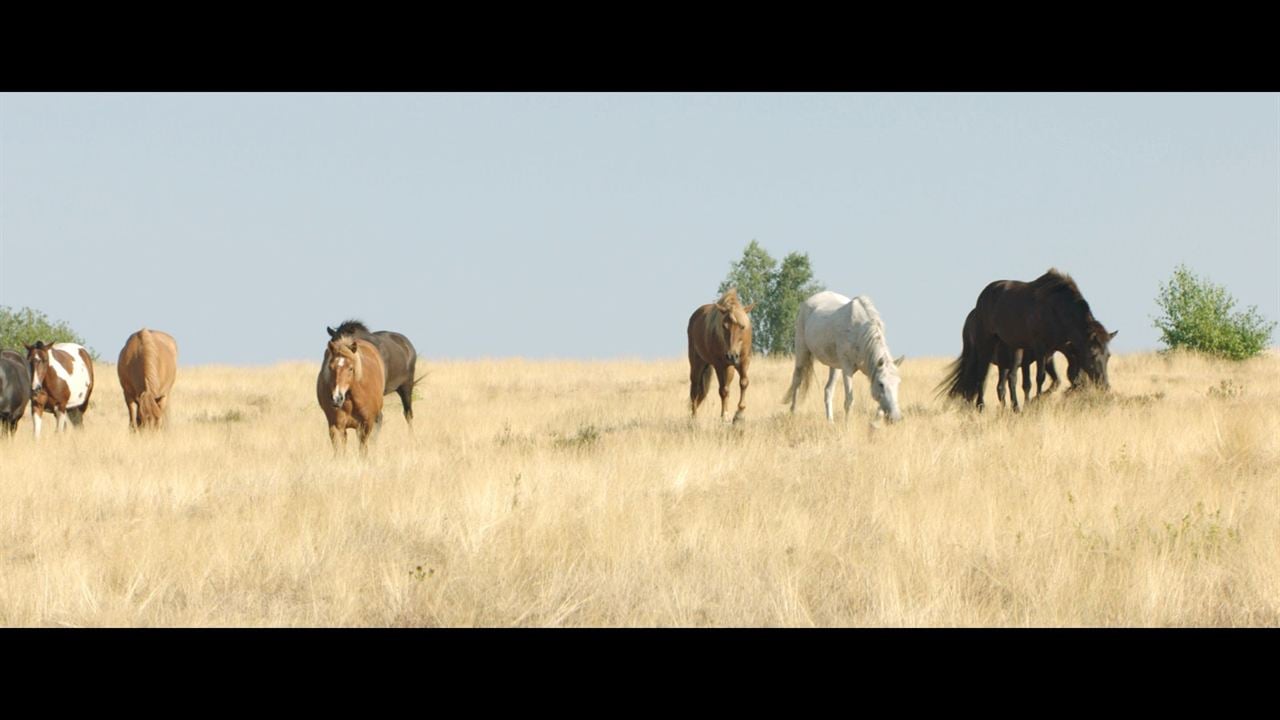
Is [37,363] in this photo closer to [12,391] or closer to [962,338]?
[12,391]

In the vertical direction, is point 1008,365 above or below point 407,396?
above

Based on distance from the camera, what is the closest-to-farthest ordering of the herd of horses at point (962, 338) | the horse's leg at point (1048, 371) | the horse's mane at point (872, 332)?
the horse's mane at point (872, 332) → the herd of horses at point (962, 338) → the horse's leg at point (1048, 371)

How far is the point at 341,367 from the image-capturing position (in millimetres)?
10984

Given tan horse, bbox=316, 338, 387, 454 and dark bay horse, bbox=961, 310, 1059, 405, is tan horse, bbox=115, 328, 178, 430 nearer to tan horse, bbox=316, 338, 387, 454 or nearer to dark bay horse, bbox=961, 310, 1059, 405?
tan horse, bbox=316, 338, 387, 454

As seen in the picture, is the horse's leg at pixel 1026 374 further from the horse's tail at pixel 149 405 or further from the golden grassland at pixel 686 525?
the horse's tail at pixel 149 405

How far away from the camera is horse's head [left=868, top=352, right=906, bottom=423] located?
12.7 m

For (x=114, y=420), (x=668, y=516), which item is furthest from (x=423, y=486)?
(x=114, y=420)

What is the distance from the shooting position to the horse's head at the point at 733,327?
47.6 ft

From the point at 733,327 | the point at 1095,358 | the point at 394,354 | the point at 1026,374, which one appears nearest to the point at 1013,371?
the point at 1026,374

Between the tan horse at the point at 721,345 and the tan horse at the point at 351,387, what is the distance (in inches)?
195

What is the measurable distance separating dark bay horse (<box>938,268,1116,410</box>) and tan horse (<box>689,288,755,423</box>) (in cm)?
368

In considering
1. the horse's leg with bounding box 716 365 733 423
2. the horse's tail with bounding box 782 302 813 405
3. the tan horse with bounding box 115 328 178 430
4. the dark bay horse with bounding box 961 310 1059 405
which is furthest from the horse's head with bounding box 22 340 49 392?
the dark bay horse with bounding box 961 310 1059 405

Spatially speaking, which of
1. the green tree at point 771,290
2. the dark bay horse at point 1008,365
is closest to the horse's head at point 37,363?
the dark bay horse at point 1008,365

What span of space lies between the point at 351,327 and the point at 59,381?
6861 mm
